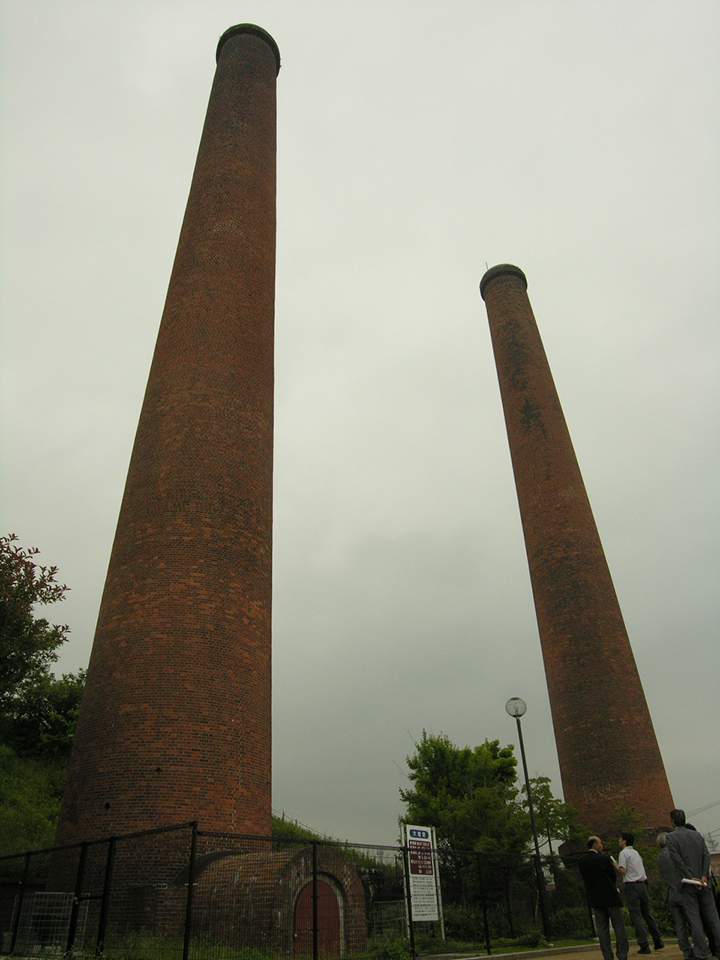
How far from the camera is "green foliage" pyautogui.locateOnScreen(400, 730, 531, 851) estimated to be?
19.3 metres

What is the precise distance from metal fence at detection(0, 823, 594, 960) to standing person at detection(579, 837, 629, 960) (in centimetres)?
289

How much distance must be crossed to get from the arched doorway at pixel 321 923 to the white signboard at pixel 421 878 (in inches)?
A: 42.1

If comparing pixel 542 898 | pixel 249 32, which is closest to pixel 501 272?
pixel 249 32

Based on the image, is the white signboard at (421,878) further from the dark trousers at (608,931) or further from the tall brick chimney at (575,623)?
the tall brick chimney at (575,623)

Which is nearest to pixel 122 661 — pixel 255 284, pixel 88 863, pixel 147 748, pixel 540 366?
pixel 147 748

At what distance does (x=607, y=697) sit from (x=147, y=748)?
1429 cm

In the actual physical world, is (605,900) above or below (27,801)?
below

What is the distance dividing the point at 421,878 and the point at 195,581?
6.27 metres

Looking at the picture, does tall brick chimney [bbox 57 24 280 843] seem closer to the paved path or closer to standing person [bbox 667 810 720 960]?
the paved path

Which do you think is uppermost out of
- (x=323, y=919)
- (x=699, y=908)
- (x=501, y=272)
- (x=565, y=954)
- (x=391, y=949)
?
(x=501, y=272)

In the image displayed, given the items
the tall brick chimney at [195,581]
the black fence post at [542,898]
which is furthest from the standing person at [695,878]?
the tall brick chimney at [195,581]

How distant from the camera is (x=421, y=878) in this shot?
407 inches

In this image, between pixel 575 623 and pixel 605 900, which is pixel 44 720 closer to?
pixel 575 623

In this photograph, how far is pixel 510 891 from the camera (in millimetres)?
13445
